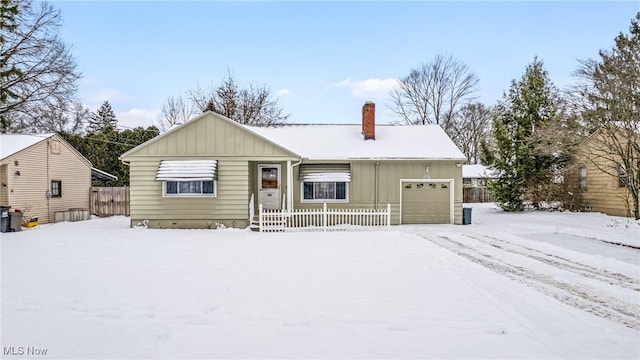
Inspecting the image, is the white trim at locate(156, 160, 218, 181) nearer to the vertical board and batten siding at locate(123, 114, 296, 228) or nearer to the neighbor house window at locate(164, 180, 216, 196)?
the vertical board and batten siding at locate(123, 114, 296, 228)

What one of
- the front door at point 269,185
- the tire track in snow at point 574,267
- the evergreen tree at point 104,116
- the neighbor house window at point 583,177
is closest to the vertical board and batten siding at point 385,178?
the front door at point 269,185

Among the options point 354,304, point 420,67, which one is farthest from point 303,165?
point 420,67

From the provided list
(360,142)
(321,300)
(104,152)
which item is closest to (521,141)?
(360,142)

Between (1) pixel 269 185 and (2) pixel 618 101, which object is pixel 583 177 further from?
(1) pixel 269 185

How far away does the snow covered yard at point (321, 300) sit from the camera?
409 centimetres

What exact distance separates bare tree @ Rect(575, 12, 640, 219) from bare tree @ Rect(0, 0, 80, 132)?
91.0 ft

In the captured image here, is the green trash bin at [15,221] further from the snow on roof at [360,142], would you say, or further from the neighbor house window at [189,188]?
the snow on roof at [360,142]

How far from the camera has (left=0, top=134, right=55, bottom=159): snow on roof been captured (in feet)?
51.8

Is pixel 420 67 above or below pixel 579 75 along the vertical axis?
above

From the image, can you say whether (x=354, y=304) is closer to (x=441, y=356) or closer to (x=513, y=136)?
(x=441, y=356)

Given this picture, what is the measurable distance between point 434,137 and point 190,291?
48.9 feet

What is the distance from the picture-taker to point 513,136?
2230 cm

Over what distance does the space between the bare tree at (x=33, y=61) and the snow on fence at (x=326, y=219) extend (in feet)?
56.4

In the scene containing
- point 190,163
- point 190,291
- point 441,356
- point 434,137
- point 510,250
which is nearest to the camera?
point 441,356
